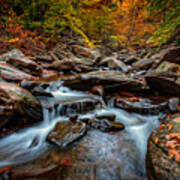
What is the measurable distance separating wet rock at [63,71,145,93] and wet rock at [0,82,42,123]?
2.37m

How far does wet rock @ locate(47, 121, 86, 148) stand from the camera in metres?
2.53

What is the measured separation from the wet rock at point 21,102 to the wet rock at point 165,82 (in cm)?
473

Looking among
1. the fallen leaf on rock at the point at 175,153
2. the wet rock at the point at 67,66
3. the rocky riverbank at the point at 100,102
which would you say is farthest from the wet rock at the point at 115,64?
the fallen leaf on rock at the point at 175,153

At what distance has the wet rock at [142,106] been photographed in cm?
383

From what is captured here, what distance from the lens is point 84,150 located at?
7.97ft

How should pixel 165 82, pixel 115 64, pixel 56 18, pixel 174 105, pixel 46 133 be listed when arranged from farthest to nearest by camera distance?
pixel 115 64, pixel 56 18, pixel 165 82, pixel 174 105, pixel 46 133

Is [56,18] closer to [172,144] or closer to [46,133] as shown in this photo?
[46,133]

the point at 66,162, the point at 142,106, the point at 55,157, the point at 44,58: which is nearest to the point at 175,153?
the point at 66,162

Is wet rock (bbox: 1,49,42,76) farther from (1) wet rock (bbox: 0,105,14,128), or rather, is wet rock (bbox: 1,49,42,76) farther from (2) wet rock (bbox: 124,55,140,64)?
(2) wet rock (bbox: 124,55,140,64)

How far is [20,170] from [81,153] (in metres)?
1.10

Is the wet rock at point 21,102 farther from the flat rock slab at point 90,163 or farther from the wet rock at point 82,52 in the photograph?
the wet rock at point 82,52

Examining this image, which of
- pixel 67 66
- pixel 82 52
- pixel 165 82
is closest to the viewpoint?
pixel 165 82

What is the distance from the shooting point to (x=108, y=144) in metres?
2.64

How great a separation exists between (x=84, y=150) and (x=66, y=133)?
1.96ft
